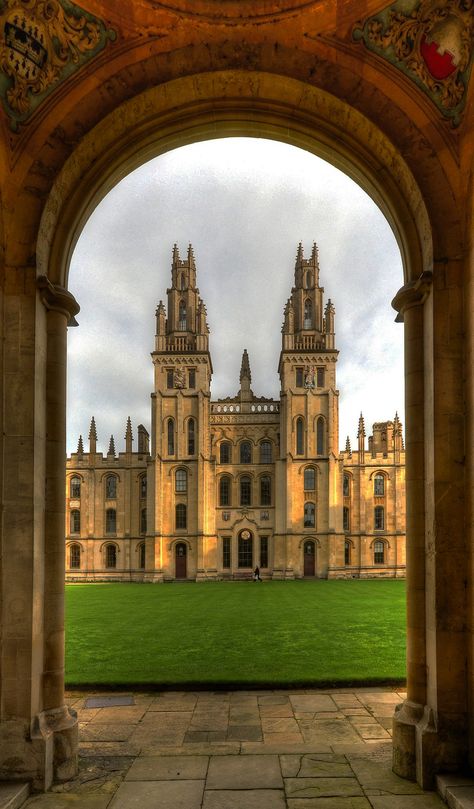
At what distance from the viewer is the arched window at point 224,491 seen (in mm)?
47688

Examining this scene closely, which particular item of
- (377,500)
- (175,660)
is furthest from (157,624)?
(377,500)

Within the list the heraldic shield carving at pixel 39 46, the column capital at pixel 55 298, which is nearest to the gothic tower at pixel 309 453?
the column capital at pixel 55 298

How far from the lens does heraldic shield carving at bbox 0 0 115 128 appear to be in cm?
578

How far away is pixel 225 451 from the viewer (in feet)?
159

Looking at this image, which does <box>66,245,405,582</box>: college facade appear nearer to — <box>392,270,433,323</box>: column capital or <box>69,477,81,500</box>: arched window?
<box>69,477,81,500</box>: arched window

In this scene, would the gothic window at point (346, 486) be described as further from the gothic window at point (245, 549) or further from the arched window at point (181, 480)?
the arched window at point (181, 480)

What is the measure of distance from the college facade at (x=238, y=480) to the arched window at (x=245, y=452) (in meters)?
0.09

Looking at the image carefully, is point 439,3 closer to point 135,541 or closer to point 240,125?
point 240,125

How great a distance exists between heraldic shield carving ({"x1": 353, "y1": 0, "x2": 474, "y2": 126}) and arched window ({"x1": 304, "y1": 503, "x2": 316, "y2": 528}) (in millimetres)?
41870

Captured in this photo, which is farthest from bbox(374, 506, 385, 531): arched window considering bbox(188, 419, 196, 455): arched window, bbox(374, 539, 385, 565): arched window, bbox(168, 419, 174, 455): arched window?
bbox(168, 419, 174, 455): arched window

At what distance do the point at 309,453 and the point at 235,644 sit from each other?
3385 centimetres

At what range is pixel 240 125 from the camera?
7094 mm

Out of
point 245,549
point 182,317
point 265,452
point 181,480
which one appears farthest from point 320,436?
point 182,317

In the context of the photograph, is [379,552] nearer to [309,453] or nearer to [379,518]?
[379,518]
